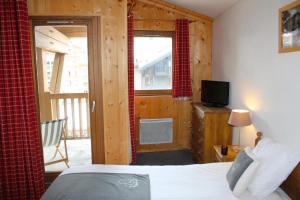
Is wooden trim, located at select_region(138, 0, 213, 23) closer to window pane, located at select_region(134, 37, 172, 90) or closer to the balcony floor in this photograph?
window pane, located at select_region(134, 37, 172, 90)

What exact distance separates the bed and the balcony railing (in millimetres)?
1015

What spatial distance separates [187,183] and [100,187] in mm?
719

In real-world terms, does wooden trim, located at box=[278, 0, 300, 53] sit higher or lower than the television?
higher

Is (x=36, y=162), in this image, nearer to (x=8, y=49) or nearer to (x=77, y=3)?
(x=8, y=49)

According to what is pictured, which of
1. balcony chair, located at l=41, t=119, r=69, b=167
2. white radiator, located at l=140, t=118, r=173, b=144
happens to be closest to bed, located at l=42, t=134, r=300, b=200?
balcony chair, located at l=41, t=119, r=69, b=167

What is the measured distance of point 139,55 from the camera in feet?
14.0

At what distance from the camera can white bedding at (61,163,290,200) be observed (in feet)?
5.88


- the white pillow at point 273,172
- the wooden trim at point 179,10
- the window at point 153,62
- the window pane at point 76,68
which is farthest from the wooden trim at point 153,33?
the white pillow at point 273,172

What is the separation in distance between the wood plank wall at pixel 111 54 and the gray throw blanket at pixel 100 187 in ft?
3.16

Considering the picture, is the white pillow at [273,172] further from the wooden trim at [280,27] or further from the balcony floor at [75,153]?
the balcony floor at [75,153]

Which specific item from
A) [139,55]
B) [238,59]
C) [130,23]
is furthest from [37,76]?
[238,59]

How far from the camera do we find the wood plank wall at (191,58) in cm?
407

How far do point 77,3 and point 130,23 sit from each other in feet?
3.55

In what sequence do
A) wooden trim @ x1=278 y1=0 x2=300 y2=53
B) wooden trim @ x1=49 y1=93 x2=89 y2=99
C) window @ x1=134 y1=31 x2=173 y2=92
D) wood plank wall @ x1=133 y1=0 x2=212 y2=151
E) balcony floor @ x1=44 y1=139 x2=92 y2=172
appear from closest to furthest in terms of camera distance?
1. wooden trim @ x1=278 y1=0 x2=300 y2=53
2. wooden trim @ x1=49 y1=93 x2=89 y2=99
3. balcony floor @ x1=44 y1=139 x2=92 y2=172
4. wood plank wall @ x1=133 y1=0 x2=212 y2=151
5. window @ x1=134 y1=31 x2=173 y2=92
